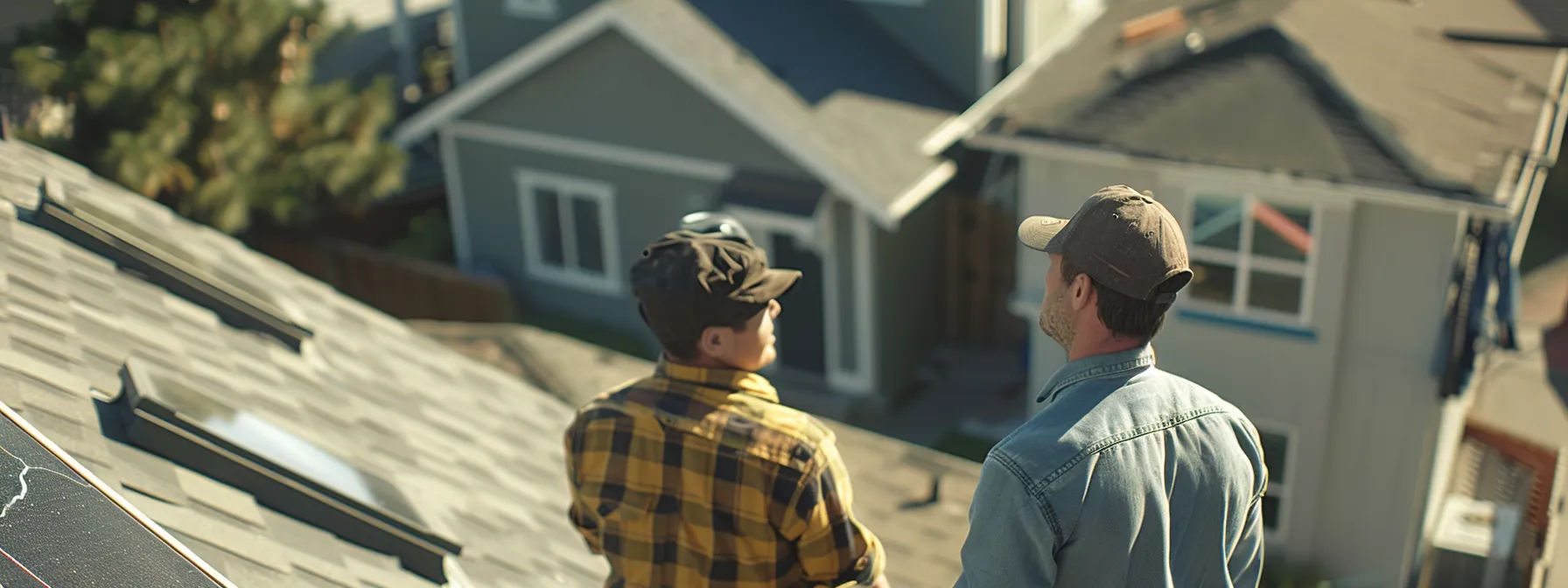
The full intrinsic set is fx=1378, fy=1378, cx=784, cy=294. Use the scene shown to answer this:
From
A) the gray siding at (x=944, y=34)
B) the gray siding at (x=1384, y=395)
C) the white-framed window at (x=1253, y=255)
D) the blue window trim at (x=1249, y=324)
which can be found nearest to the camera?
the gray siding at (x=1384, y=395)

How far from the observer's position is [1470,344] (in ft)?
35.2

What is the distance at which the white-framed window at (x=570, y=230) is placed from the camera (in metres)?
15.5

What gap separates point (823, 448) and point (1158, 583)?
0.87 meters

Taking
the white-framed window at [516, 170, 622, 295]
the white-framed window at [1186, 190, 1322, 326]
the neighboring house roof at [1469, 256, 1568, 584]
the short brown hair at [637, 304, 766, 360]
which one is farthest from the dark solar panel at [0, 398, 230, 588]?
the neighboring house roof at [1469, 256, 1568, 584]

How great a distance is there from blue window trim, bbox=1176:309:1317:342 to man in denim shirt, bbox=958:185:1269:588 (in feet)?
29.0

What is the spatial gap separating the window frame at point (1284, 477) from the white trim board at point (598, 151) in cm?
576

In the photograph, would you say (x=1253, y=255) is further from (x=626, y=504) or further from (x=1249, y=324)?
(x=626, y=504)

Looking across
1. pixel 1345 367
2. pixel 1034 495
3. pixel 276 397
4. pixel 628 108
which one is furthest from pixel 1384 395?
pixel 1034 495

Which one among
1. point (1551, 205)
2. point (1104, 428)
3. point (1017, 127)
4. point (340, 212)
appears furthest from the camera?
point (1551, 205)

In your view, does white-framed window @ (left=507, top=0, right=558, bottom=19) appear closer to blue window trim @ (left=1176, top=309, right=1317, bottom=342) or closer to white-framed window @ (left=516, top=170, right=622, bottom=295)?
white-framed window @ (left=516, top=170, right=622, bottom=295)

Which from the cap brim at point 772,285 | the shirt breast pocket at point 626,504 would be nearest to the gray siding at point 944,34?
the cap brim at point 772,285

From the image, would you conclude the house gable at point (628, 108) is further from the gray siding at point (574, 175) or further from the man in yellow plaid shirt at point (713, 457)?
the man in yellow plaid shirt at point (713, 457)

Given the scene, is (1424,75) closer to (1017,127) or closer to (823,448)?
(1017,127)

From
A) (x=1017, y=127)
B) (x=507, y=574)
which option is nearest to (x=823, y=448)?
(x=507, y=574)
